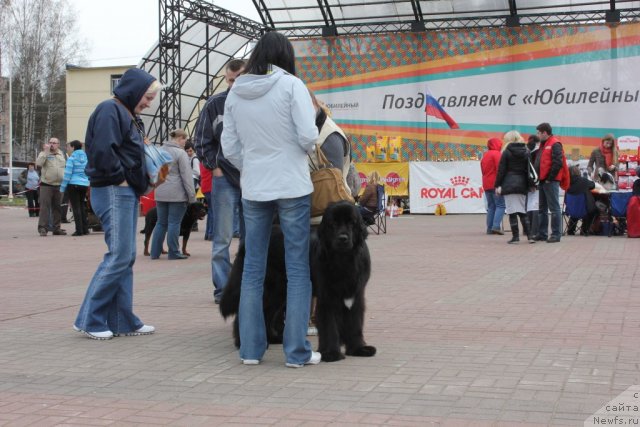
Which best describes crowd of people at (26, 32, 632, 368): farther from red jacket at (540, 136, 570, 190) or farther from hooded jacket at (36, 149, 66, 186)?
hooded jacket at (36, 149, 66, 186)

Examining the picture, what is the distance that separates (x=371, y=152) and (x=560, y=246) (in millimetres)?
13476

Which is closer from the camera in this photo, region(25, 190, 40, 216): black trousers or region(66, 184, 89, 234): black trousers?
region(66, 184, 89, 234): black trousers

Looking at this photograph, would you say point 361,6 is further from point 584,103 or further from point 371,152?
point 584,103

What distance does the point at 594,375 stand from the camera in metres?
4.91

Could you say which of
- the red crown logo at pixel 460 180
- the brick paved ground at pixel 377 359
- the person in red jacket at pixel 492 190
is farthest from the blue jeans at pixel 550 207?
the red crown logo at pixel 460 180

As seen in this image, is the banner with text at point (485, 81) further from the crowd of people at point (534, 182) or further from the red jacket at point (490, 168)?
the crowd of people at point (534, 182)

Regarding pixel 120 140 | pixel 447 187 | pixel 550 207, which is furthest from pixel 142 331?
pixel 447 187

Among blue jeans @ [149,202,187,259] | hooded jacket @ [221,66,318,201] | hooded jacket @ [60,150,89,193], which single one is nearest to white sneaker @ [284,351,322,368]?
hooded jacket @ [221,66,318,201]

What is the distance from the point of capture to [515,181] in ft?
48.1

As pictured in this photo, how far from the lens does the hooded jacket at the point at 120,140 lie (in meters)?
6.08

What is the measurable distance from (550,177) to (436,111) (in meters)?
12.2

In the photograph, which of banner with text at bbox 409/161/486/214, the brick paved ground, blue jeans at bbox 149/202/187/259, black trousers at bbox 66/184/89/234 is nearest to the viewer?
the brick paved ground

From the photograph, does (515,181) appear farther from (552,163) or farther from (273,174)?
(273,174)

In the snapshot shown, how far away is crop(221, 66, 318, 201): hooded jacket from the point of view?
5152mm
